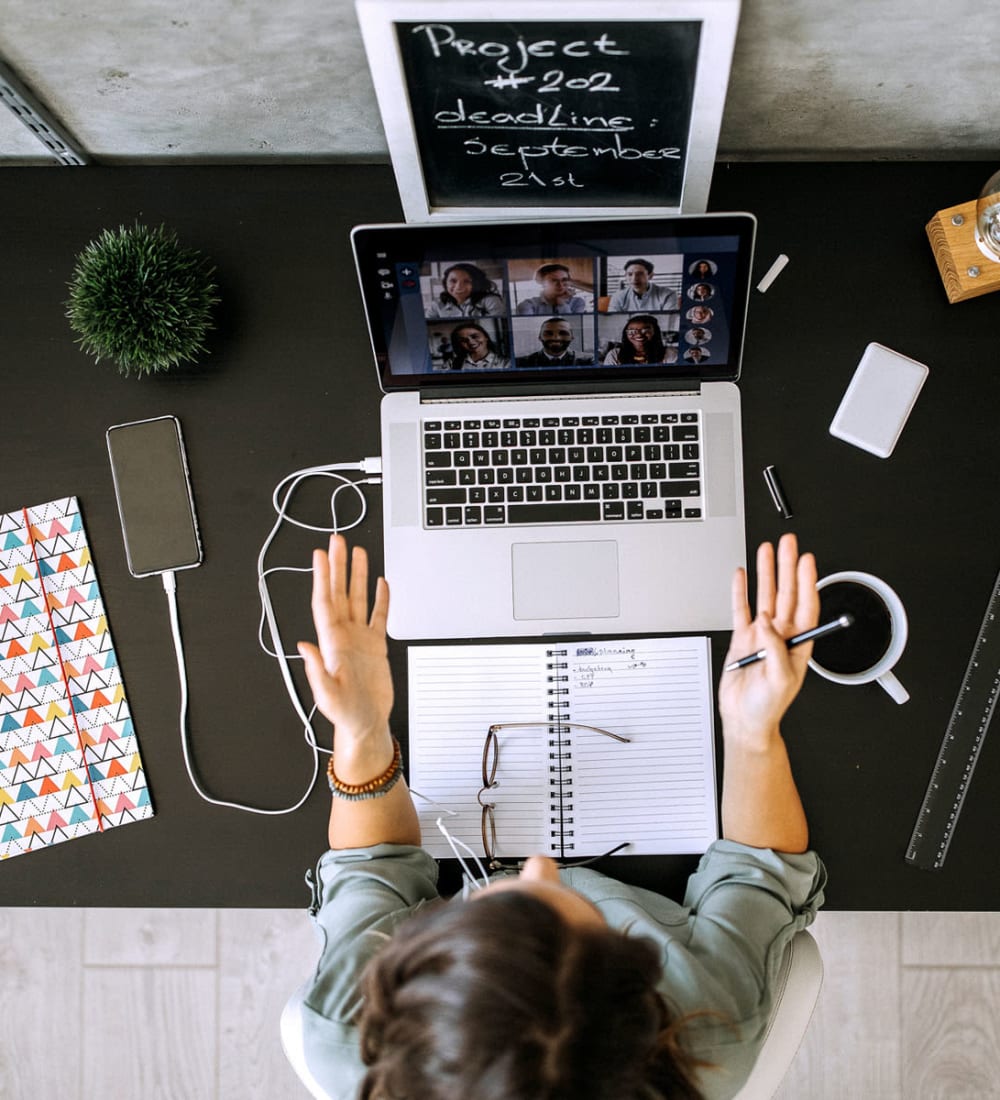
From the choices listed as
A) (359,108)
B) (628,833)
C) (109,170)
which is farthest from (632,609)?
(109,170)

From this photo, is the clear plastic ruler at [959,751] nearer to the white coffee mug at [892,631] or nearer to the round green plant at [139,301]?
the white coffee mug at [892,631]

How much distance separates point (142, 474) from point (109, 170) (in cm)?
36

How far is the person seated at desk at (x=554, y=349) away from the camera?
96 cm

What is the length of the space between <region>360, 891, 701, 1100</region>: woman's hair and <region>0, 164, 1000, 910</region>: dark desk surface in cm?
33

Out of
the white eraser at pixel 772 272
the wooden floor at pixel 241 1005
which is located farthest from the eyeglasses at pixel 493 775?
the wooden floor at pixel 241 1005

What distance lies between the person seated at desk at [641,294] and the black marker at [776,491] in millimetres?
225

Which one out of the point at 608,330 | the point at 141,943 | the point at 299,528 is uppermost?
the point at 608,330

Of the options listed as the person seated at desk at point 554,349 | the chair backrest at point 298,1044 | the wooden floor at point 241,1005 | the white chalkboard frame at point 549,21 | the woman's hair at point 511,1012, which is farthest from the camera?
the wooden floor at point 241,1005

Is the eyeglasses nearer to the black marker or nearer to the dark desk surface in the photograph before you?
the dark desk surface

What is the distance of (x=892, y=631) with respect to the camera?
100cm

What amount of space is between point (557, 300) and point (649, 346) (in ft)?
0.39

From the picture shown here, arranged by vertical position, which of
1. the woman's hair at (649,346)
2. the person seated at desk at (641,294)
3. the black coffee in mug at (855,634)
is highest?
the person seated at desk at (641,294)

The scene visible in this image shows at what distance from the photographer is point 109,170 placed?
1.08m

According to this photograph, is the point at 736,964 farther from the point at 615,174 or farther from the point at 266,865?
the point at 615,174
